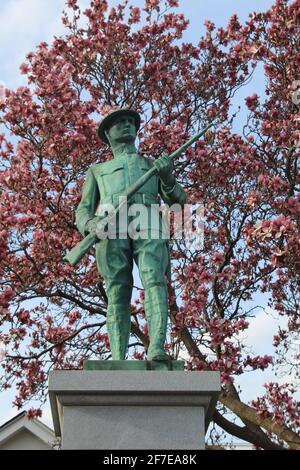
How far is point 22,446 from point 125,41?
8.49 m

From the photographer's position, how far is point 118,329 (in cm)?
645

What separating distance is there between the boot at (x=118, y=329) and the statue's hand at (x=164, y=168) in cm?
121

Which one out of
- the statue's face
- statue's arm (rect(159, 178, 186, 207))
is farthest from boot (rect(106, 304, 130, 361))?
the statue's face

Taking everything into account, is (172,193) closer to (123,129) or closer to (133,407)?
(123,129)

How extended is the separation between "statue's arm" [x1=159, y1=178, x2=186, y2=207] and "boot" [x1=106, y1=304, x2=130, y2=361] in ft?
3.68

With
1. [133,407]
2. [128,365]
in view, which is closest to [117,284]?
[128,365]

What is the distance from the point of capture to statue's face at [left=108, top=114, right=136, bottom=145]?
23.3 ft

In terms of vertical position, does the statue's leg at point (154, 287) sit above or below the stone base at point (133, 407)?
above

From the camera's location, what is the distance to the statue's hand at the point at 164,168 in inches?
265

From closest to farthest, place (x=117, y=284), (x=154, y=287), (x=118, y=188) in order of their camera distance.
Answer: (x=154, y=287) < (x=117, y=284) < (x=118, y=188)

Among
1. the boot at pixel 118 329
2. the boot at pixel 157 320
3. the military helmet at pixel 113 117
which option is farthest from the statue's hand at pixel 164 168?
the boot at pixel 118 329

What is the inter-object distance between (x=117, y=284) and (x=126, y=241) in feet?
1.28

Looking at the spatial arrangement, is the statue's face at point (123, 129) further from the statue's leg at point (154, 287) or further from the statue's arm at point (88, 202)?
the statue's leg at point (154, 287)

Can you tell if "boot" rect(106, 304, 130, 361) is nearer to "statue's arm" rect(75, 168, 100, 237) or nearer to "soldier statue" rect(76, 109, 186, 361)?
"soldier statue" rect(76, 109, 186, 361)
